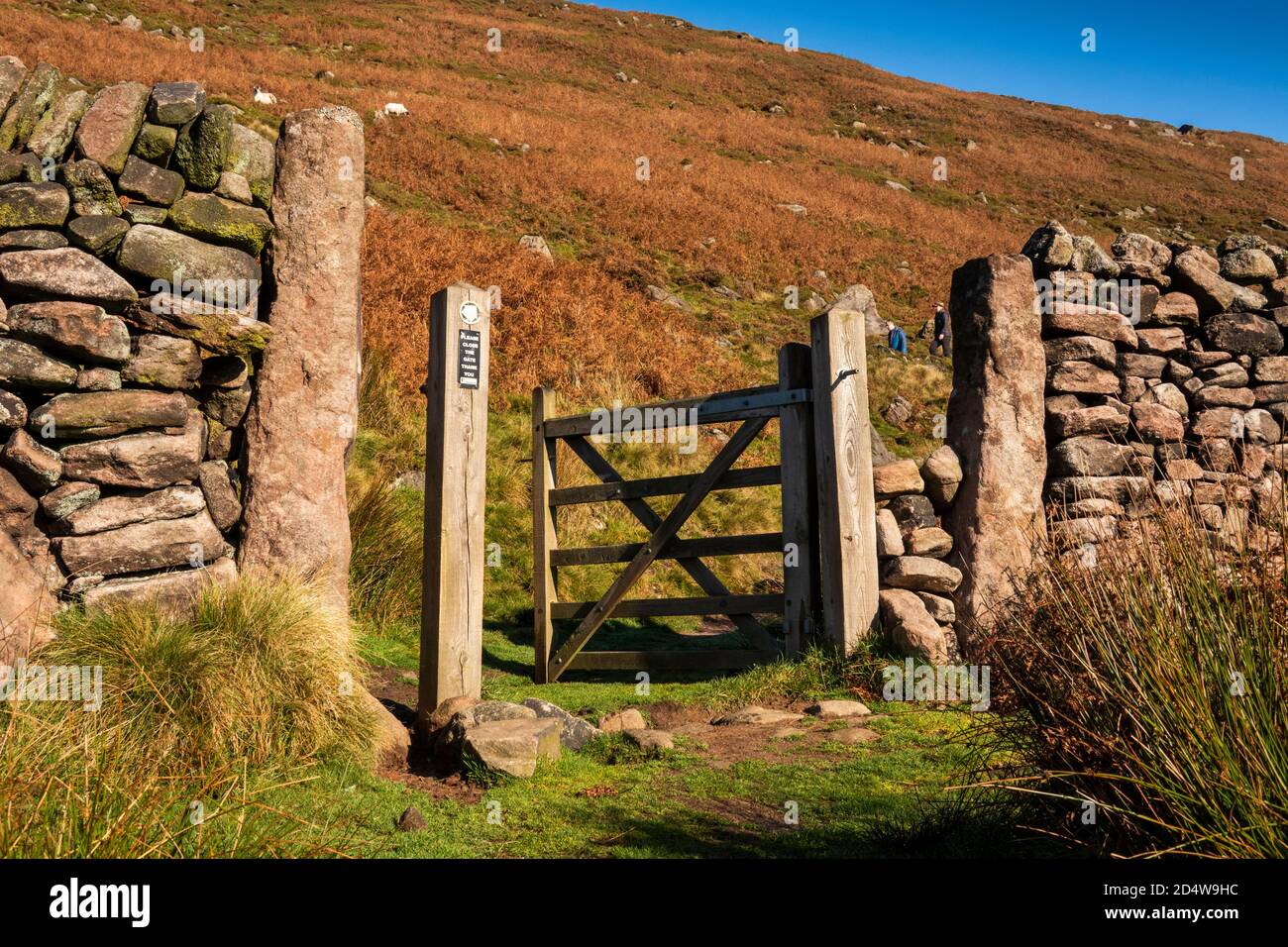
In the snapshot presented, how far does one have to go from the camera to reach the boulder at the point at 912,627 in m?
6.07

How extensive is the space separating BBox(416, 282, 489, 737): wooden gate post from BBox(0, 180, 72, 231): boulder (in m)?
2.03

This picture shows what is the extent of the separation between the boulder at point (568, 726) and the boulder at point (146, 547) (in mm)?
1996

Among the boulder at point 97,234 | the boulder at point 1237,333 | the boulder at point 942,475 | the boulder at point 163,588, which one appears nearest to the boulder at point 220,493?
the boulder at point 163,588

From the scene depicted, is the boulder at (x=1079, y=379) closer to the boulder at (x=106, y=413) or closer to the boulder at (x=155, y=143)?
the boulder at (x=106, y=413)

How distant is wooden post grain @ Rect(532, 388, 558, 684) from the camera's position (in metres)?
7.72

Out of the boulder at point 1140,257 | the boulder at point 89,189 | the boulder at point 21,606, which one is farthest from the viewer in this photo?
the boulder at point 1140,257

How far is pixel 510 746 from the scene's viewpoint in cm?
463

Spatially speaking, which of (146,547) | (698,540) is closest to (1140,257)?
(698,540)

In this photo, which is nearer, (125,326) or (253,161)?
(125,326)

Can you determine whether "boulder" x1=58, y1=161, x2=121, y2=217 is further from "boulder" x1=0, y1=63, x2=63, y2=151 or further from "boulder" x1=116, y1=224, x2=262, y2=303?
"boulder" x1=0, y1=63, x2=63, y2=151

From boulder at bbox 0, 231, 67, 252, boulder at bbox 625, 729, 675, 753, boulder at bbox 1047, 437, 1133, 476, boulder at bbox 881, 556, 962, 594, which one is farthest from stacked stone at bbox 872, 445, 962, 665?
boulder at bbox 0, 231, 67, 252

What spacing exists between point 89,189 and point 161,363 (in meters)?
1.06

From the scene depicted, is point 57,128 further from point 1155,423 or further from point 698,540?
point 1155,423
